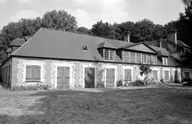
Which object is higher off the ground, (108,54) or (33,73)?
(108,54)

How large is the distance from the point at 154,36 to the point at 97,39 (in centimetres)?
3226

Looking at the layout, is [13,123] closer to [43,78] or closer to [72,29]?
[43,78]

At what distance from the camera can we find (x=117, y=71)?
2273 centimetres

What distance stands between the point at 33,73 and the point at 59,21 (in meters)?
28.8

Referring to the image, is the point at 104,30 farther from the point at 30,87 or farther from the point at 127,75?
the point at 30,87


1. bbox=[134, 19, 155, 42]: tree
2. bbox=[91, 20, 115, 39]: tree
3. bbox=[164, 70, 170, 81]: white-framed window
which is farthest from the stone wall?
bbox=[134, 19, 155, 42]: tree

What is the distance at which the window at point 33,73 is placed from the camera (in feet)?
54.4

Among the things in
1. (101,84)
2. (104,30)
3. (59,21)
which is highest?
(59,21)

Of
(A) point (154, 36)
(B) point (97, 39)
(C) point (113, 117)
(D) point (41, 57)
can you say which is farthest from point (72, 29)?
(C) point (113, 117)

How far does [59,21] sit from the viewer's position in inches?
1697

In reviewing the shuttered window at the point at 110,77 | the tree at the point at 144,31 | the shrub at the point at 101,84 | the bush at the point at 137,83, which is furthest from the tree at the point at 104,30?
the shrub at the point at 101,84

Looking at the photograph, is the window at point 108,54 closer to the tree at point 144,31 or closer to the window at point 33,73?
the window at point 33,73

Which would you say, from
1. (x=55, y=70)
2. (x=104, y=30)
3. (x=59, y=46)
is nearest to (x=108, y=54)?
(x=59, y=46)

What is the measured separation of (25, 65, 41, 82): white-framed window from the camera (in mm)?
16578
